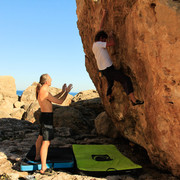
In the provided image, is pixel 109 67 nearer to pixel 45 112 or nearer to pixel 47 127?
pixel 45 112

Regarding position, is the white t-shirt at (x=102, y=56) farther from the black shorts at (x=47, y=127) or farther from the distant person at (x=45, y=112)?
the black shorts at (x=47, y=127)

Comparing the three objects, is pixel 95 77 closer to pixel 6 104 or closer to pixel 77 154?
pixel 77 154

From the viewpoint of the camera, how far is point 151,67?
14.4 ft

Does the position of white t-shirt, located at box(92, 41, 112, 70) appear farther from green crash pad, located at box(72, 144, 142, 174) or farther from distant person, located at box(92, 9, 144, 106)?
green crash pad, located at box(72, 144, 142, 174)

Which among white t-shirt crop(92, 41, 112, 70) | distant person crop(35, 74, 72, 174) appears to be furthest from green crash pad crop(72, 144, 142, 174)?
white t-shirt crop(92, 41, 112, 70)

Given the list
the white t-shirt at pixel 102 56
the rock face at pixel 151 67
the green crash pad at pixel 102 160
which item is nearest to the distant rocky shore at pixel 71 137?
the green crash pad at pixel 102 160

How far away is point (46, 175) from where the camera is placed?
4.67 metres

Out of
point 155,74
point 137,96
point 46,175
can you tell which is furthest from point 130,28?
point 46,175

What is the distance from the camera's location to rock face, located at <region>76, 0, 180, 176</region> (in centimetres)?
392

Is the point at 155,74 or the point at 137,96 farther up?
the point at 155,74

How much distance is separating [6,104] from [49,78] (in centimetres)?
1489

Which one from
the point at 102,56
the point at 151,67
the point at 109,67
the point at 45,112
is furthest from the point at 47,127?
the point at 151,67

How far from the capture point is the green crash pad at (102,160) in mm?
4906

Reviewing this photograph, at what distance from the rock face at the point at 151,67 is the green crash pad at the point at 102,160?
2.43 feet
